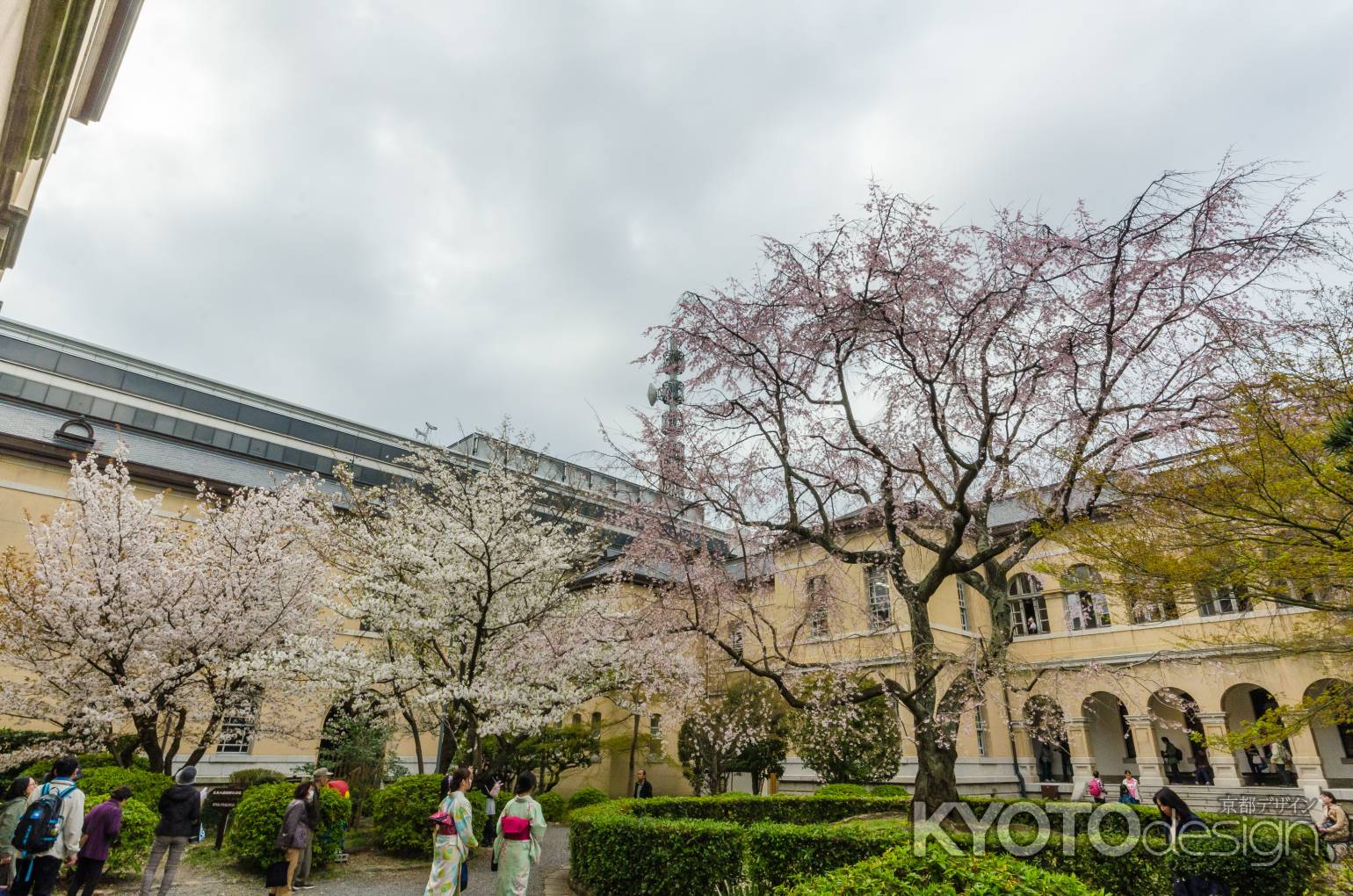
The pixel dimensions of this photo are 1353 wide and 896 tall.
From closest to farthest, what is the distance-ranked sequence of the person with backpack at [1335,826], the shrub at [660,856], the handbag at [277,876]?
1. the shrub at [660,856]
2. the handbag at [277,876]
3. the person with backpack at [1335,826]

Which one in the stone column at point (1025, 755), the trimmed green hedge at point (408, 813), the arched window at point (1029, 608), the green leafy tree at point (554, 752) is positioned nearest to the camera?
the trimmed green hedge at point (408, 813)

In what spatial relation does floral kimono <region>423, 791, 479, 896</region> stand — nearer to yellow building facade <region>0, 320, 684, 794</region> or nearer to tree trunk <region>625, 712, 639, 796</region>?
yellow building facade <region>0, 320, 684, 794</region>

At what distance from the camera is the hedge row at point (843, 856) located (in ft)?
23.7

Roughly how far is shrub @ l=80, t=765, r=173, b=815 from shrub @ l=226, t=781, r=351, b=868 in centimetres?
168

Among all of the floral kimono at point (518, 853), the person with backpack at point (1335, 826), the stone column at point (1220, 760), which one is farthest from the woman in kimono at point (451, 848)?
the stone column at point (1220, 760)

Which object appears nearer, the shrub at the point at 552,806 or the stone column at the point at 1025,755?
the shrub at the point at 552,806

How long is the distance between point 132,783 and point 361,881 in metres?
4.68

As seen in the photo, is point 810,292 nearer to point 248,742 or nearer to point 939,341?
point 939,341

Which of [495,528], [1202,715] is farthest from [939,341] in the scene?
[1202,715]

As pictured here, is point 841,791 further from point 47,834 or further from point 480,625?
point 47,834

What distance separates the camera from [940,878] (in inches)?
158

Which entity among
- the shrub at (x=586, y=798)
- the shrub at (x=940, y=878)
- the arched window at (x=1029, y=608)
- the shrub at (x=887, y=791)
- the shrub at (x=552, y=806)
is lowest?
the shrub at (x=552, y=806)

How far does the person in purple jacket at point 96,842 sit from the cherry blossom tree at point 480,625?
4746 mm

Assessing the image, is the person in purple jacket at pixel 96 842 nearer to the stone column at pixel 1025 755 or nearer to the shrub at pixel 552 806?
the shrub at pixel 552 806
